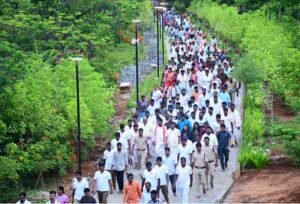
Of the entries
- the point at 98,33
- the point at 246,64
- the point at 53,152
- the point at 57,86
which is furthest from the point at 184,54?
the point at 53,152

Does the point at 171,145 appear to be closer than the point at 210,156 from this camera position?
No

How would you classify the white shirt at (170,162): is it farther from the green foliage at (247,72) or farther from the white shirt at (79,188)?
the green foliage at (247,72)

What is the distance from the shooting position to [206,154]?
692 inches

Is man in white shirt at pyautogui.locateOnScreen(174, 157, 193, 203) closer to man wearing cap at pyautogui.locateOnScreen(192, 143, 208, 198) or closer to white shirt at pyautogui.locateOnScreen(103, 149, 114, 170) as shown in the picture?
man wearing cap at pyautogui.locateOnScreen(192, 143, 208, 198)

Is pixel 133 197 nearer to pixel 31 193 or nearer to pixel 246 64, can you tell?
pixel 31 193

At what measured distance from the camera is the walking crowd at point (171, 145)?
51.6 ft

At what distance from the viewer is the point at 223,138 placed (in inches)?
753

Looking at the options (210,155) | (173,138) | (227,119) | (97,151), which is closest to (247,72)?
(227,119)

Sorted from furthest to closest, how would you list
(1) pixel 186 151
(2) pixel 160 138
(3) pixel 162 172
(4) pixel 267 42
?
(4) pixel 267 42 → (2) pixel 160 138 → (1) pixel 186 151 → (3) pixel 162 172

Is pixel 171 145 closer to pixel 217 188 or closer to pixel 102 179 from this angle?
pixel 217 188

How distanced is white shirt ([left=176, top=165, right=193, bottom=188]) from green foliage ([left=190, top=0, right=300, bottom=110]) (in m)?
5.74

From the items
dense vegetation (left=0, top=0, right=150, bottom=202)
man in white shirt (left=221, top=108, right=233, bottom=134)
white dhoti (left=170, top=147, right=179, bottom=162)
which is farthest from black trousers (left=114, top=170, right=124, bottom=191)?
man in white shirt (left=221, top=108, right=233, bottom=134)

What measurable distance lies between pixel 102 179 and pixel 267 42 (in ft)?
62.8

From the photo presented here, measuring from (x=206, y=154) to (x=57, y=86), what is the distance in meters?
6.68
